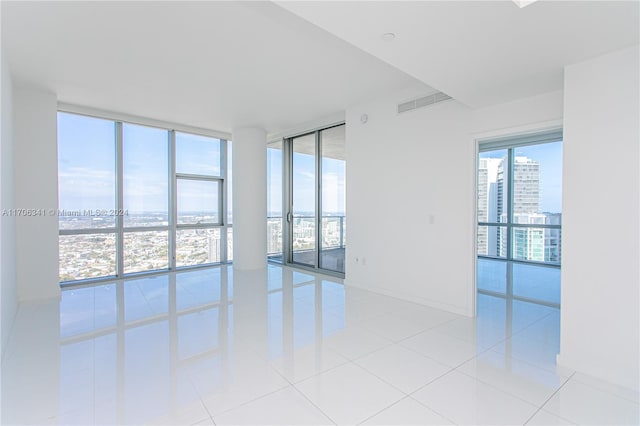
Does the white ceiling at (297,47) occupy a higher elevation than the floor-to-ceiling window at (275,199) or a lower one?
higher

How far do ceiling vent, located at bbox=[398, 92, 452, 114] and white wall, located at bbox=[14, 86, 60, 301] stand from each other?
5.21m

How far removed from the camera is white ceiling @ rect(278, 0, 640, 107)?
74.4 inches

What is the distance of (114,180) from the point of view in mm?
5703

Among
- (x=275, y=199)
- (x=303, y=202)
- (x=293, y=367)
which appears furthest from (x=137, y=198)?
(x=293, y=367)

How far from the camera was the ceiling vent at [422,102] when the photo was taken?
3959mm

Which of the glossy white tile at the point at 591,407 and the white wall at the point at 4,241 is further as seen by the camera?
Answer: the white wall at the point at 4,241

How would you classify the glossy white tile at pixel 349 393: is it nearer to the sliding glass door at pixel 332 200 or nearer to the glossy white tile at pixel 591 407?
the glossy white tile at pixel 591 407

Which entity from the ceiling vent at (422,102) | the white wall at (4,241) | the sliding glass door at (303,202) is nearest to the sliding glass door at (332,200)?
the sliding glass door at (303,202)

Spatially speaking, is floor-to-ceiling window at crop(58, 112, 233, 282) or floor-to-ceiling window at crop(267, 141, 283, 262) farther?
floor-to-ceiling window at crop(267, 141, 283, 262)

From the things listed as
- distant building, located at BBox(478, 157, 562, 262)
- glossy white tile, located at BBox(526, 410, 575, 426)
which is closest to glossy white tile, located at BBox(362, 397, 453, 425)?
glossy white tile, located at BBox(526, 410, 575, 426)

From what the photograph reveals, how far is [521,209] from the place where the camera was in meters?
7.03

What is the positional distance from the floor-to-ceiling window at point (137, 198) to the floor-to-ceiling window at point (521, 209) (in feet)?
19.3

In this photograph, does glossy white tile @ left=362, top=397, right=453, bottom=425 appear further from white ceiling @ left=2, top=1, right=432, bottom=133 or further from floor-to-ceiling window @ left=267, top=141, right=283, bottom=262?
floor-to-ceiling window @ left=267, top=141, right=283, bottom=262

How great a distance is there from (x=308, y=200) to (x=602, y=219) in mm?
4823
